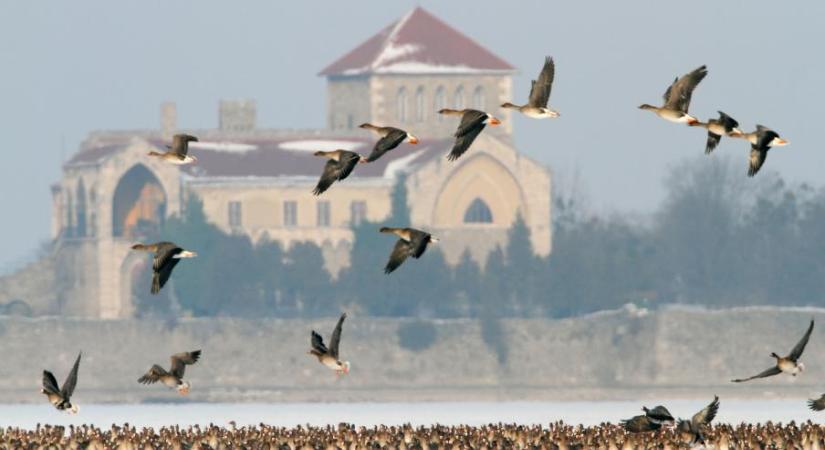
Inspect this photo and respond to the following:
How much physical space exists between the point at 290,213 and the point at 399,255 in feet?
375

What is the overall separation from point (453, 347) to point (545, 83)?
322 ft

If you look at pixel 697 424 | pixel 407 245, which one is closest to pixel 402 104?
pixel 697 424

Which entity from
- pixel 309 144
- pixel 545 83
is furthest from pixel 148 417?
pixel 545 83

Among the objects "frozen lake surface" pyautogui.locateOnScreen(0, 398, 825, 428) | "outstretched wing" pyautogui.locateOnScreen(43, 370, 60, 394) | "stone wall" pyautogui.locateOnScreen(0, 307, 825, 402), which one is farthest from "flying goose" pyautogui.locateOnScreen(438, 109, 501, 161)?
"stone wall" pyautogui.locateOnScreen(0, 307, 825, 402)

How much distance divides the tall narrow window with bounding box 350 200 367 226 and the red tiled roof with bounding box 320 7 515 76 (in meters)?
11.2

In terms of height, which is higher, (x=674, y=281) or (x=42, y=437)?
(x=42, y=437)

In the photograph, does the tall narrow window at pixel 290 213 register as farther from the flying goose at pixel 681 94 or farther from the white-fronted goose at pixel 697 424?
the flying goose at pixel 681 94

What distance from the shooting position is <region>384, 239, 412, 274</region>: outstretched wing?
149 feet

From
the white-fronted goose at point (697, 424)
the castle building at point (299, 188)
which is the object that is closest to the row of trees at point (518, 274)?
the castle building at point (299, 188)

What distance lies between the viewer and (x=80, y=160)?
6309 inches

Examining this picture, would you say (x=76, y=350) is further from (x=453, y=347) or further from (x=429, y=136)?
(x=429, y=136)

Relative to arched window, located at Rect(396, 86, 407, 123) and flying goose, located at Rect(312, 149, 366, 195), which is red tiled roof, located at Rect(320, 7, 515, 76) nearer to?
arched window, located at Rect(396, 86, 407, 123)

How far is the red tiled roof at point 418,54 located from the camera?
169 meters

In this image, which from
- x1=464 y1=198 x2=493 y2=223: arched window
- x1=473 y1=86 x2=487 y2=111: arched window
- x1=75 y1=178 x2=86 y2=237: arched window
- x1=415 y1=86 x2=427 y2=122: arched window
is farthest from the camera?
x1=415 y1=86 x2=427 y2=122: arched window
